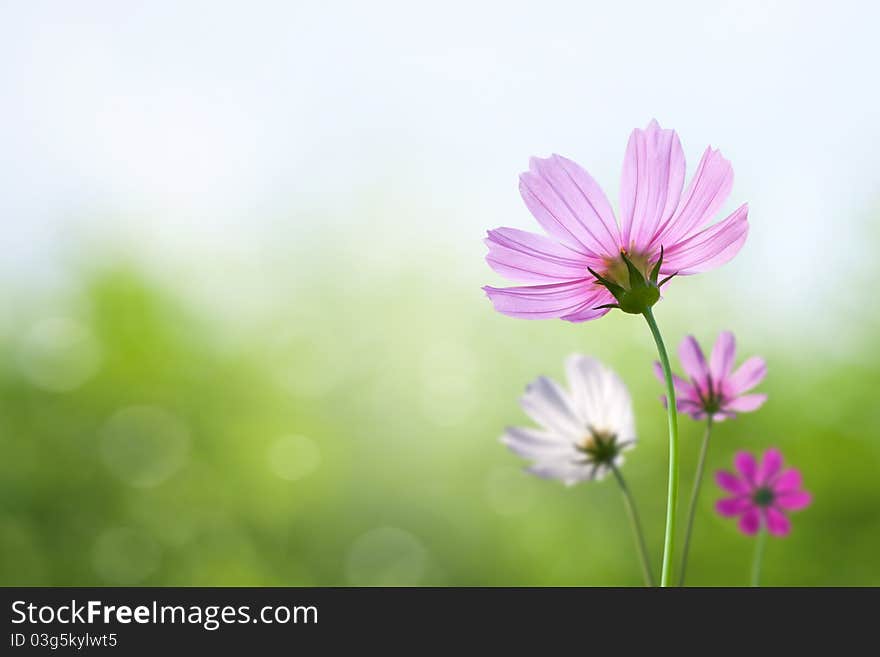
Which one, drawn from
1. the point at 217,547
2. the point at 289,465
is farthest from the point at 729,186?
the point at 289,465

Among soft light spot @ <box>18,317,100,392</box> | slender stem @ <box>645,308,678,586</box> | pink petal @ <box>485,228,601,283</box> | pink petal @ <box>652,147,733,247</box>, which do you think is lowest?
slender stem @ <box>645,308,678,586</box>

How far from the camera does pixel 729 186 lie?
15.8 inches

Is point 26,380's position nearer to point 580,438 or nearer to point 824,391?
point 824,391

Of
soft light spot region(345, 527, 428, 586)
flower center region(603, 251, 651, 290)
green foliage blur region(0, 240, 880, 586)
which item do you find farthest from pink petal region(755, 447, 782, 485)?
soft light spot region(345, 527, 428, 586)

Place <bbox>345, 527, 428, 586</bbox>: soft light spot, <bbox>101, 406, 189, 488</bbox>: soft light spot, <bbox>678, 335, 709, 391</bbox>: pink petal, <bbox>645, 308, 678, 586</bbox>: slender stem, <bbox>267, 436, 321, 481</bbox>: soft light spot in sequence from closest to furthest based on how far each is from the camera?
<bbox>645, 308, 678, 586</bbox>: slender stem, <bbox>678, 335, 709, 391</bbox>: pink petal, <bbox>345, 527, 428, 586</bbox>: soft light spot, <bbox>101, 406, 189, 488</bbox>: soft light spot, <bbox>267, 436, 321, 481</bbox>: soft light spot

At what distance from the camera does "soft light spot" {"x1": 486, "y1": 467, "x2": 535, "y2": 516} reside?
21.0ft

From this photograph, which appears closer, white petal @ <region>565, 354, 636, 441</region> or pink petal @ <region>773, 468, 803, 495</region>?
white petal @ <region>565, 354, 636, 441</region>

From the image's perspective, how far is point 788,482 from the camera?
2.38ft

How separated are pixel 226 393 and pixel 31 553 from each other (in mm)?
2012

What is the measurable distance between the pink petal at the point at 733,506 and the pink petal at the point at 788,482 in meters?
0.03

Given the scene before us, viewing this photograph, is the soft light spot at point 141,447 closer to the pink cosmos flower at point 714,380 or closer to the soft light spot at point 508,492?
the soft light spot at point 508,492

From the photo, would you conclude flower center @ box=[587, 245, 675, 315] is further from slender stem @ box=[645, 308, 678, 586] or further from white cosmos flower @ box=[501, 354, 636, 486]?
white cosmos flower @ box=[501, 354, 636, 486]

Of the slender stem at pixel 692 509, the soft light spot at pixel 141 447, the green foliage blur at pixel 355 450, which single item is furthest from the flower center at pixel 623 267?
the soft light spot at pixel 141 447

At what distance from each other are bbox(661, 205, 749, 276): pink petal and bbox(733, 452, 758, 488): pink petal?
1.09 ft
